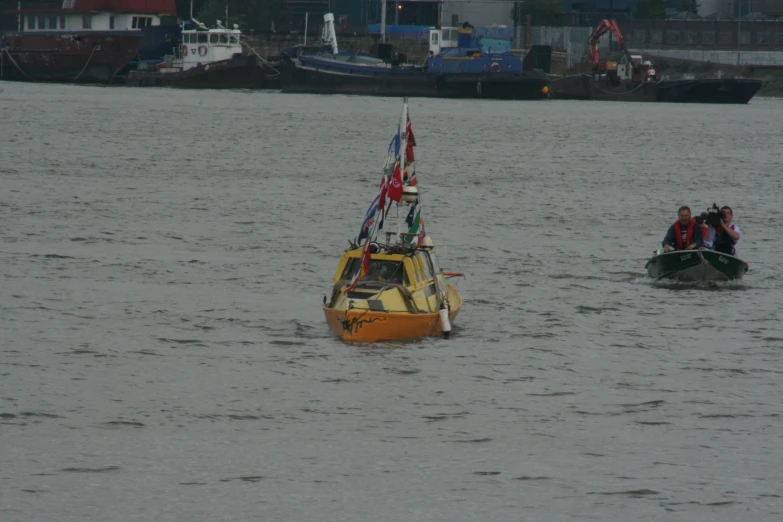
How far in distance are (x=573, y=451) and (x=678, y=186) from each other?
144 feet

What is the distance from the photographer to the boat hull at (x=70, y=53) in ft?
407

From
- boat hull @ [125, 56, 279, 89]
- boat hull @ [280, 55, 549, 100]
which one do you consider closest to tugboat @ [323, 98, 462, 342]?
boat hull @ [280, 55, 549, 100]

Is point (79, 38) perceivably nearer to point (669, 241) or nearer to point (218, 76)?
point (218, 76)

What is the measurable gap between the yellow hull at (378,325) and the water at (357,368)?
0.31m

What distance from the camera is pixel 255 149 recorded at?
7381cm

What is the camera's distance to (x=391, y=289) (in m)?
24.2

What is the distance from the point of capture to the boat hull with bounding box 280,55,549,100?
394ft

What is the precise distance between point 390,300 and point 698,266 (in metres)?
10.7

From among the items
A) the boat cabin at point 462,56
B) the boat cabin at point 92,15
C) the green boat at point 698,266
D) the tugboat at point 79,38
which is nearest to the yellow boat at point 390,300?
the green boat at point 698,266

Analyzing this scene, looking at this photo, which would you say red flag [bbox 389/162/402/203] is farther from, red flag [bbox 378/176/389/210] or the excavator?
the excavator

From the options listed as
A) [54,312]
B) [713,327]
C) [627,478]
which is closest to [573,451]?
[627,478]

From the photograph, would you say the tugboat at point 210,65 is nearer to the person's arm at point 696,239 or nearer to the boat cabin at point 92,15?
the boat cabin at point 92,15

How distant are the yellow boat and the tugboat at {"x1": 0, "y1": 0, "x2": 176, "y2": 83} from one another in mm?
104178

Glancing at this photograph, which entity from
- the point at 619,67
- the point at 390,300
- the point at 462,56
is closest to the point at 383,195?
the point at 390,300
